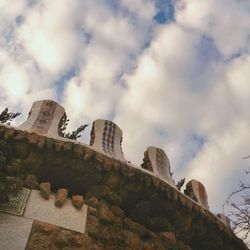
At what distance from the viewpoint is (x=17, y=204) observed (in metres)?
4.77

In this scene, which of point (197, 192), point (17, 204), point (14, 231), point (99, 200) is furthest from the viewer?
point (197, 192)

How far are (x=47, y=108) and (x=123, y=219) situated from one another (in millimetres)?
1953

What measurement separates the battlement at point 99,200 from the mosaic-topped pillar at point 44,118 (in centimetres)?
3

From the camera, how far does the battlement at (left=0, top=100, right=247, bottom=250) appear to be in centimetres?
481

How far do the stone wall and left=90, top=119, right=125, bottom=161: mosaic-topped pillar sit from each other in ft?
1.44

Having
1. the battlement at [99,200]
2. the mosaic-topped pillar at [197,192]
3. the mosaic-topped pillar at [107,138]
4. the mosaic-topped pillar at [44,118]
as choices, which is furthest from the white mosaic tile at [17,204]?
the mosaic-topped pillar at [197,192]

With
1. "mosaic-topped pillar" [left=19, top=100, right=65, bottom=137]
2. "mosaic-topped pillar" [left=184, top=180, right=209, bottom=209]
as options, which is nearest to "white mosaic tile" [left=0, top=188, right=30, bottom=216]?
"mosaic-topped pillar" [left=19, top=100, right=65, bottom=137]

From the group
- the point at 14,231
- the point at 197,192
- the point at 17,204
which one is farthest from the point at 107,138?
the point at 14,231

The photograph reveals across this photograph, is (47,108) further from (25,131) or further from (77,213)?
(77,213)

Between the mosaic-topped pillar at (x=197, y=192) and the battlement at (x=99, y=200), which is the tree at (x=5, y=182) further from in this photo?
the mosaic-topped pillar at (x=197, y=192)

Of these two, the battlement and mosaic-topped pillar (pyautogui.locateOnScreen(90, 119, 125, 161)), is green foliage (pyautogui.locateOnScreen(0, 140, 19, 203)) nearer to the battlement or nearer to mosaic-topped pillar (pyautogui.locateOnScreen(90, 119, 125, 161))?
the battlement

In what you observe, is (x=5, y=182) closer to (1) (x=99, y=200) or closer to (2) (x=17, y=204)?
(2) (x=17, y=204)

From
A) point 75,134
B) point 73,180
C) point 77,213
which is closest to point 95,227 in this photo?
point 77,213

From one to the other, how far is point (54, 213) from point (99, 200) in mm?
580
